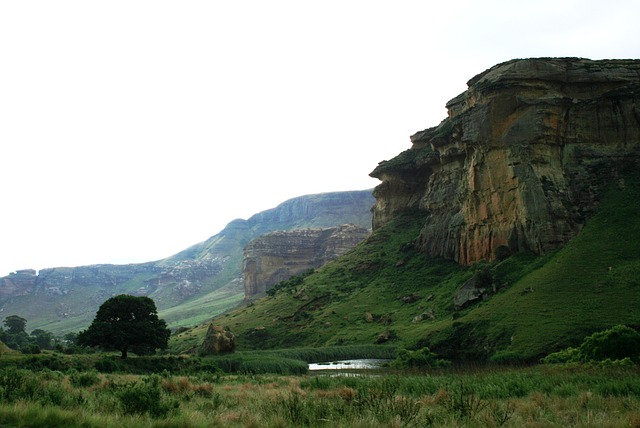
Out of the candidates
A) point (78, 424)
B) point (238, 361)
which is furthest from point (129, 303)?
point (78, 424)

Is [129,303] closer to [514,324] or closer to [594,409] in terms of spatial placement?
[514,324]

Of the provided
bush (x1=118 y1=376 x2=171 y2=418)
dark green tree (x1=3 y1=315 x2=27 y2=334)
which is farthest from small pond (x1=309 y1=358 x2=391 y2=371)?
dark green tree (x1=3 y1=315 x2=27 y2=334)

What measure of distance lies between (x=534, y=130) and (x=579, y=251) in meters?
23.0

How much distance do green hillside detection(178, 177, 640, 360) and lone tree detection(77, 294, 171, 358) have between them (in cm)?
2553

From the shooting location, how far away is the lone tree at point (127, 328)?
56844mm

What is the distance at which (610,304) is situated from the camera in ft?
166

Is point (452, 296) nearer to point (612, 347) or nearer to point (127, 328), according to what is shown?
point (612, 347)

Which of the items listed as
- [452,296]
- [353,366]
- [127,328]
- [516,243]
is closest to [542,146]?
[516,243]

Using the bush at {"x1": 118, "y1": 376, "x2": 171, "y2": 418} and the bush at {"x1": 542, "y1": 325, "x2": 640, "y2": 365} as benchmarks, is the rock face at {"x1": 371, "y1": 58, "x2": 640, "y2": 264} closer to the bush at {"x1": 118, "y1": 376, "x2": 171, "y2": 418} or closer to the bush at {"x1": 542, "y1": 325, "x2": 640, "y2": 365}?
the bush at {"x1": 542, "y1": 325, "x2": 640, "y2": 365}

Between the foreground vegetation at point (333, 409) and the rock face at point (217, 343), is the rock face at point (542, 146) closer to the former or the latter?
the rock face at point (217, 343)

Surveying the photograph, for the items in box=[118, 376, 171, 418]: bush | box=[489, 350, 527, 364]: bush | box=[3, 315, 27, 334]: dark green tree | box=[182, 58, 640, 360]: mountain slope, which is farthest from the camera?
box=[3, 315, 27, 334]: dark green tree

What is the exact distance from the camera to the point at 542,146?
7875cm

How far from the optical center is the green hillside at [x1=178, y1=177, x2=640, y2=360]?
51094 millimetres

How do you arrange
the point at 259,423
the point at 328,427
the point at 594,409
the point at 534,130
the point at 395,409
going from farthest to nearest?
the point at 534,130
the point at 594,409
the point at 395,409
the point at 259,423
the point at 328,427
